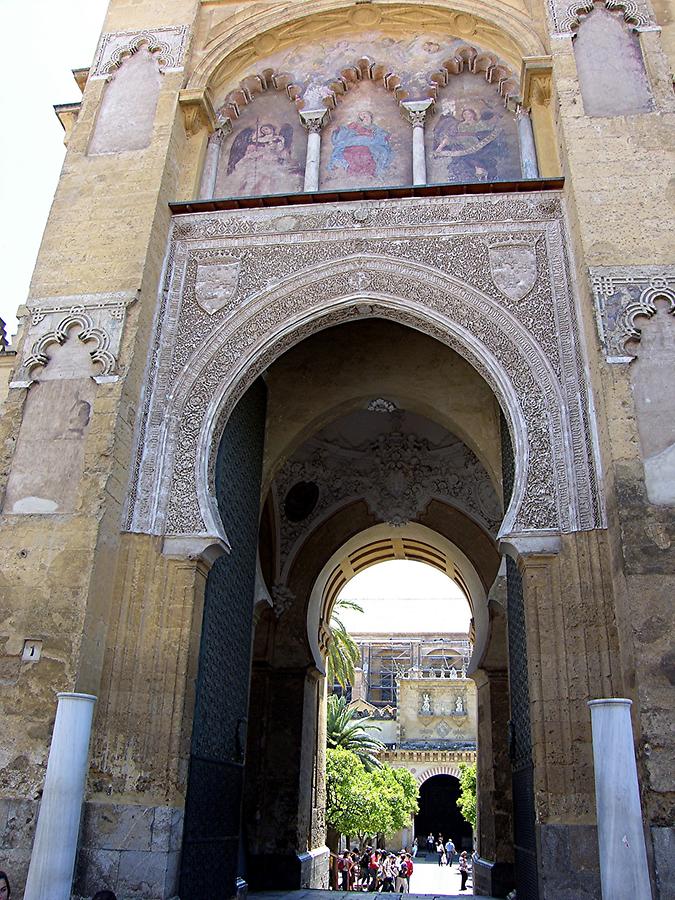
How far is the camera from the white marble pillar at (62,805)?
4500mm

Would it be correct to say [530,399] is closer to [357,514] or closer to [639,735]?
[639,735]

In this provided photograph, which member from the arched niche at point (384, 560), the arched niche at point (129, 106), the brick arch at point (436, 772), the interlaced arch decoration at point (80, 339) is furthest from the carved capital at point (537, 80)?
the brick arch at point (436, 772)

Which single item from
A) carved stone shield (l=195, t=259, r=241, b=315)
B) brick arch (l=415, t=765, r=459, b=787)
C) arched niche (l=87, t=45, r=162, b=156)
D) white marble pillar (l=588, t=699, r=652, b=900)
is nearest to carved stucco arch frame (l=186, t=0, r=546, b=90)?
arched niche (l=87, t=45, r=162, b=156)

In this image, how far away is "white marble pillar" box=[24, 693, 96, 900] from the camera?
4.50 metres

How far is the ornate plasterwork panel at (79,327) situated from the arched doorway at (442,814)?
31.8m

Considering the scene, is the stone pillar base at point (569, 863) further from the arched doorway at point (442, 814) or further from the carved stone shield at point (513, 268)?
the arched doorway at point (442, 814)

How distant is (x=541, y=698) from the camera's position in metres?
5.54

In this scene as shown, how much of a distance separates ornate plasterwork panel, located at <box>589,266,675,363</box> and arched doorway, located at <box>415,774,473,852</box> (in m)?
31.8

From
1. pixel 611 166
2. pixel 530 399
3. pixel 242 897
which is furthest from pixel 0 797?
pixel 611 166

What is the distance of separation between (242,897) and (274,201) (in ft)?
21.4

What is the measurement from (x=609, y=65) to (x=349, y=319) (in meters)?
3.45

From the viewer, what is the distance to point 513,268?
7082 millimetres

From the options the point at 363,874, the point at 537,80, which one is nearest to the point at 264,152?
the point at 537,80

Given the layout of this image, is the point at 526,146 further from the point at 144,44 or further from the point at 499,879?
the point at 499,879
